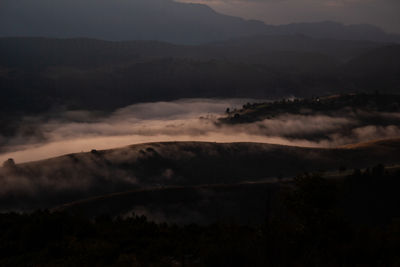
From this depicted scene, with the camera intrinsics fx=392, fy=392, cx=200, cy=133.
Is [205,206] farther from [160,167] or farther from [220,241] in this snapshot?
[220,241]

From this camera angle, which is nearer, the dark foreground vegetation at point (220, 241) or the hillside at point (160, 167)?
the dark foreground vegetation at point (220, 241)

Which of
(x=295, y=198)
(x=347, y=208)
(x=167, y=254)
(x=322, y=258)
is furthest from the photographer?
(x=347, y=208)

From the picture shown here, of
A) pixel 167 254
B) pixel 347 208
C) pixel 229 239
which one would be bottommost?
pixel 347 208

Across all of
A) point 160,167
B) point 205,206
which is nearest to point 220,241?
point 205,206

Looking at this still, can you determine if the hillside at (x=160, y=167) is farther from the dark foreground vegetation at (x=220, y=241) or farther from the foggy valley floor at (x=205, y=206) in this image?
the dark foreground vegetation at (x=220, y=241)

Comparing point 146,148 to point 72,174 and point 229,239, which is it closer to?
point 72,174

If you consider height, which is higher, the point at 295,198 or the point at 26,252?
the point at 295,198

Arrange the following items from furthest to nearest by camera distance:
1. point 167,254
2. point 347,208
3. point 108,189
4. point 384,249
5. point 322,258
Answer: point 108,189 → point 347,208 → point 167,254 → point 384,249 → point 322,258

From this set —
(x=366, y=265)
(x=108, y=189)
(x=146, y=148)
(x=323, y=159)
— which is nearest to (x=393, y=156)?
(x=323, y=159)

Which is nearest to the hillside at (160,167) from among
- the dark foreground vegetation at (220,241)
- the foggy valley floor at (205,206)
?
the foggy valley floor at (205,206)
